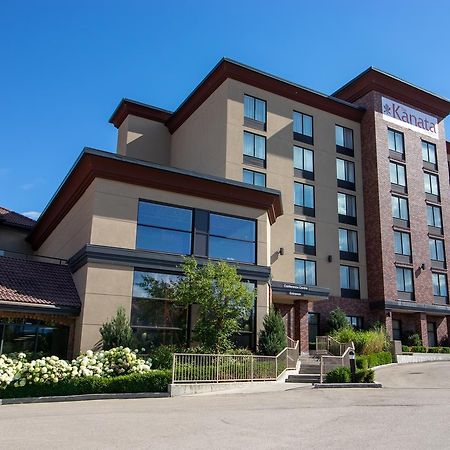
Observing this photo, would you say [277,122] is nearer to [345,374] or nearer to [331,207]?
[331,207]

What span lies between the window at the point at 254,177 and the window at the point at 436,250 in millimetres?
16766

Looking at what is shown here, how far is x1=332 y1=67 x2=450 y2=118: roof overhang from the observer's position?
41.6 m

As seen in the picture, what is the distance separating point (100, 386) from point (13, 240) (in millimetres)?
21717

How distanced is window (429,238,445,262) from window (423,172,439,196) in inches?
166

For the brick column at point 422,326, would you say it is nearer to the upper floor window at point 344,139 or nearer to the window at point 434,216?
the window at point 434,216

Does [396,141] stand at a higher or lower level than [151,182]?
higher

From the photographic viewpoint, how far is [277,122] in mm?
36781

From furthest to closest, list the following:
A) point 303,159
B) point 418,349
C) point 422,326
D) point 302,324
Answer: point 422,326, point 303,159, point 418,349, point 302,324

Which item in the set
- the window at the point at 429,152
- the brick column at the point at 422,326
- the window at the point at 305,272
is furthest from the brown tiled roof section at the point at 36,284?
the window at the point at 429,152

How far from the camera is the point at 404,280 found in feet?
129

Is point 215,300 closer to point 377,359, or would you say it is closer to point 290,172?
point 377,359

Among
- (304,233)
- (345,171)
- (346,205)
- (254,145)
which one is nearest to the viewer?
(254,145)

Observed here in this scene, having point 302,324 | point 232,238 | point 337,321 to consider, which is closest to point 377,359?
point 302,324

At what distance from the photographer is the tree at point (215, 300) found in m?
19.1
